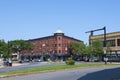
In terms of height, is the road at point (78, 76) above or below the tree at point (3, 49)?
below

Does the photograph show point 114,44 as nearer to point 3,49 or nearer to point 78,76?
point 3,49

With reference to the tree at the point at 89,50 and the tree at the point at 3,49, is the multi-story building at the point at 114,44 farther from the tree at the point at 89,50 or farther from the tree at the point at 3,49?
the tree at the point at 3,49

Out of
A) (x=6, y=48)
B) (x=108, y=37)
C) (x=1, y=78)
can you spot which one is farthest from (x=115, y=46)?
(x=1, y=78)

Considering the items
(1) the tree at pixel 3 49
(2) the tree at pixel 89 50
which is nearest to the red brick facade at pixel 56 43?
(1) the tree at pixel 3 49

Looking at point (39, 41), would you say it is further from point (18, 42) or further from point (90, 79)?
point (90, 79)

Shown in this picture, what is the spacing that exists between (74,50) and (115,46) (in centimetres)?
3559

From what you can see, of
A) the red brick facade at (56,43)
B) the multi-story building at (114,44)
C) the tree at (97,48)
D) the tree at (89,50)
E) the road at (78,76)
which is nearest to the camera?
the road at (78,76)

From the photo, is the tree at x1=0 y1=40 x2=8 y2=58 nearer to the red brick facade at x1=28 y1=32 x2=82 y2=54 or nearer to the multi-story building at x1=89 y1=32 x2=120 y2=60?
the red brick facade at x1=28 y1=32 x2=82 y2=54

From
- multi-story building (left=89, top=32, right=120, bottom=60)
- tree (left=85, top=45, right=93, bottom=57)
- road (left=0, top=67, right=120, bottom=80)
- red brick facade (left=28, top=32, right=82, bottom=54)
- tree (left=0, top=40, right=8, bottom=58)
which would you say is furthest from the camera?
red brick facade (left=28, top=32, right=82, bottom=54)

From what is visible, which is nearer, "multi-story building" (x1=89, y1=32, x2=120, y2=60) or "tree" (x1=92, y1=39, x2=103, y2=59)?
"multi-story building" (x1=89, y1=32, x2=120, y2=60)

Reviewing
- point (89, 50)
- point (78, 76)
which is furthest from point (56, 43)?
point (78, 76)

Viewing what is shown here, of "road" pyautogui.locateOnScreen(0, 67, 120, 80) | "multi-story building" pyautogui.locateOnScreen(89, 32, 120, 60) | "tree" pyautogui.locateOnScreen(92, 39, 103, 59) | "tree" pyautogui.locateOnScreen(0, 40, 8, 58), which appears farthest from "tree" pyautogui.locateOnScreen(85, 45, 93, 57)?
"road" pyautogui.locateOnScreen(0, 67, 120, 80)

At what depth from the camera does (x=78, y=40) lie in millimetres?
160625

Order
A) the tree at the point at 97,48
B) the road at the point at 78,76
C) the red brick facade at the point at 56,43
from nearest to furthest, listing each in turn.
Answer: the road at the point at 78,76 < the tree at the point at 97,48 < the red brick facade at the point at 56,43
